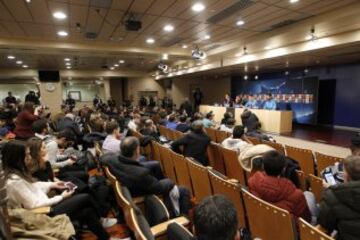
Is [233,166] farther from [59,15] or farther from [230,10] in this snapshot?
[59,15]

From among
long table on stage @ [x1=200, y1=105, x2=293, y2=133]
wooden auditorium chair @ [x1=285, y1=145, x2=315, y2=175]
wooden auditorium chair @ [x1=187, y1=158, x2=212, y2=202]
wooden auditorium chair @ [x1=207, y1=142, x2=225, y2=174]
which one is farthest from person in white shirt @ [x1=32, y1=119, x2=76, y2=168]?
long table on stage @ [x1=200, y1=105, x2=293, y2=133]

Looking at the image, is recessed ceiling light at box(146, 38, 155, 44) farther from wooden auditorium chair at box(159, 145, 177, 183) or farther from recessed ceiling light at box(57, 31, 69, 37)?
wooden auditorium chair at box(159, 145, 177, 183)

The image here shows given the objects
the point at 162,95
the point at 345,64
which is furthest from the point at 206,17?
the point at 162,95

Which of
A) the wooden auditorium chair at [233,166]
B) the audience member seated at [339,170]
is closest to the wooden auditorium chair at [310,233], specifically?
the audience member seated at [339,170]

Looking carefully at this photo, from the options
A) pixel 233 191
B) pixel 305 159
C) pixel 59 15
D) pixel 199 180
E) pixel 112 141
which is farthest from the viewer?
pixel 59 15

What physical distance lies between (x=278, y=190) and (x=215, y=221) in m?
1.09

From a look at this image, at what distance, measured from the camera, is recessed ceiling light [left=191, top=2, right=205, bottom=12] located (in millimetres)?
4871

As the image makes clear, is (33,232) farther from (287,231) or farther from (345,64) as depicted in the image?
(345,64)

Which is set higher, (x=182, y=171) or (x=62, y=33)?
(x=62, y=33)

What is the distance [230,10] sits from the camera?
5.20 m

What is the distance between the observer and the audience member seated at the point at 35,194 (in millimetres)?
2174

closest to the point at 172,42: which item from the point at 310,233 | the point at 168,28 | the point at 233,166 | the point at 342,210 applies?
the point at 168,28

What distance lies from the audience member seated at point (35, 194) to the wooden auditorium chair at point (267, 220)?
149cm

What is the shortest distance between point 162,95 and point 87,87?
6543mm
